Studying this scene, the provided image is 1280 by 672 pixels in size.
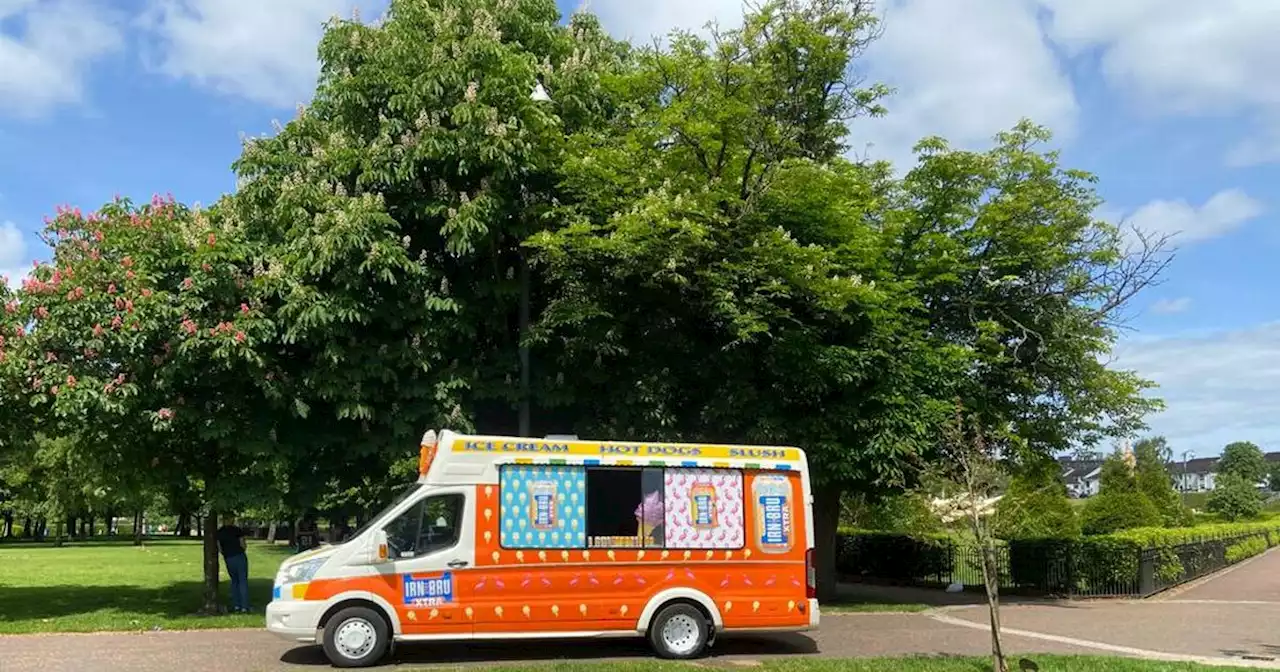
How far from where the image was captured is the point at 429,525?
1116 centimetres

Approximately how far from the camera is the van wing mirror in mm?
10938

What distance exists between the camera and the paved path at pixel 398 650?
11016 mm

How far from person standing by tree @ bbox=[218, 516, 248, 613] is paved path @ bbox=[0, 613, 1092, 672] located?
283 cm

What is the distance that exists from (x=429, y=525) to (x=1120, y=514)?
24.1 metres

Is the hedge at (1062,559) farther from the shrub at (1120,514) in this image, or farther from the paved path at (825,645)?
the paved path at (825,645)

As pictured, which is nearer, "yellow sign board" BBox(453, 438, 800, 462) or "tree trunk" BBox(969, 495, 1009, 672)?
"tree trunk" BBox(969, 495, 1009, 672)

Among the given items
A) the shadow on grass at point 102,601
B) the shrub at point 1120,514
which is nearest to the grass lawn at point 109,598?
the shadow on grass at point 102,601

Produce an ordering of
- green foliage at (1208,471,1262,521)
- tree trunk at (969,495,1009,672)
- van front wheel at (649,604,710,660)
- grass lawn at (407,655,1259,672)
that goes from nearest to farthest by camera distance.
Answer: tree trunk at (969,495,1009,672), grass lawn at (407,655,1259,672), van front wheel at (649,604,710,660), green foliage at (1208,471,1262,521)

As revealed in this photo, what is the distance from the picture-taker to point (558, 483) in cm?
1143

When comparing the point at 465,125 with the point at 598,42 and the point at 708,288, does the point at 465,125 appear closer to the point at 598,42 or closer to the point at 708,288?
the point at 708,288

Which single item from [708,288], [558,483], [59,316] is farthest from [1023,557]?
[59,316]

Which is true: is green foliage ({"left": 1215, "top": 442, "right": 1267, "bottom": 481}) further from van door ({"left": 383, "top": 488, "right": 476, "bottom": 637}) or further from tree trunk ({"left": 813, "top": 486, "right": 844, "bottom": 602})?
van door ({"left": 383, "top": 488, "right": 476, "bottom": 637})

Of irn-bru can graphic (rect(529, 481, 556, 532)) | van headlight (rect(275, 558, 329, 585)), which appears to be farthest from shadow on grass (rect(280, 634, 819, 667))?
irn-bru can graphic (rect(529, 481, 556, 532))

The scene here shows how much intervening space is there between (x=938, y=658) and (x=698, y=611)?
281cm
